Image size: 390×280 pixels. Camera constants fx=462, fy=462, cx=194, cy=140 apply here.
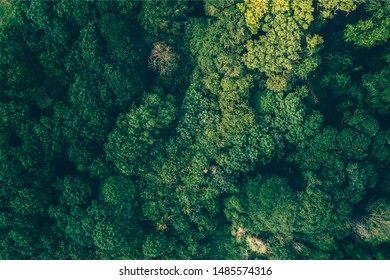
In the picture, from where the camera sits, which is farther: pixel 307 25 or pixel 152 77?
pixel 152 77

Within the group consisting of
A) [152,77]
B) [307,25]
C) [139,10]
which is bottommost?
[152,77]

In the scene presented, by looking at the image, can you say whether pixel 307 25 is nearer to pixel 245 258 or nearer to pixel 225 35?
pixel 225 35

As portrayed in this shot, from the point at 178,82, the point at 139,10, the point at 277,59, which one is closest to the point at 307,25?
the point at 277,59

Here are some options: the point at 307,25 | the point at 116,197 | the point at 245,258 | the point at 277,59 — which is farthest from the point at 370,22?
the point at 116,197

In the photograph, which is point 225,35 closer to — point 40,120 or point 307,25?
point 307,25

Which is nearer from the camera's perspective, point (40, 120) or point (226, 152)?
point (40, 120)

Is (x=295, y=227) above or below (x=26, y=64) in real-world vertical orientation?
below
